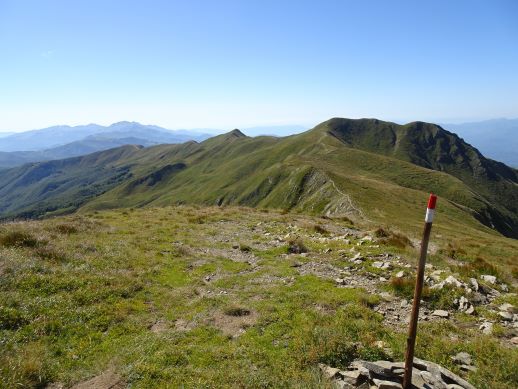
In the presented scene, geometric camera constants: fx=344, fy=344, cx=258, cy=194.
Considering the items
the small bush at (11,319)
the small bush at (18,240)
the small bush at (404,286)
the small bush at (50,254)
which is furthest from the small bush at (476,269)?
the small bush at (18,240)

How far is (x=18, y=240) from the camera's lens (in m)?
18.9

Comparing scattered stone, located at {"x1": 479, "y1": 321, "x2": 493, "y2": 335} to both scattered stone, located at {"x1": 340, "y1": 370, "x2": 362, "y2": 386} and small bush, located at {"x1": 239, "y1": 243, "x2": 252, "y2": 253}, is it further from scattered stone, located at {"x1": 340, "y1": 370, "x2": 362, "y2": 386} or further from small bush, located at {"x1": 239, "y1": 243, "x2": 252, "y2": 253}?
small bush, located at {"x1": 239, "y1": 243, "x2": 252, "y2": 253}

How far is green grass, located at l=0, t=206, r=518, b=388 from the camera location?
30.5 feet

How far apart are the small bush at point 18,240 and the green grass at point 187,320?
91 millimetres

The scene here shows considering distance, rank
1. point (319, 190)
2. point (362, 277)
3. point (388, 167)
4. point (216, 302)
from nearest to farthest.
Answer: point (216, 302) < point (362, 277) < point (319, 190) < point (388, 167)

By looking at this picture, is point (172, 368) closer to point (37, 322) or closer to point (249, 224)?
point (37, 322)

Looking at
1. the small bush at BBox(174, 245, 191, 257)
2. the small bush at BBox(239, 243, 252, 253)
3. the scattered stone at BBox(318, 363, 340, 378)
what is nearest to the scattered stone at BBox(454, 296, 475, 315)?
the scattered stone at BBox(318, 363, 340, 378)

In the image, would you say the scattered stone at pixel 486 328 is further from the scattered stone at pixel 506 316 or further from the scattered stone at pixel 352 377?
the scattered stone at pixel 352 377

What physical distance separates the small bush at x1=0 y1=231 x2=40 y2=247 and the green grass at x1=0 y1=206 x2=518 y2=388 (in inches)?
3.6

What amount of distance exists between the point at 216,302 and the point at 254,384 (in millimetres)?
5478

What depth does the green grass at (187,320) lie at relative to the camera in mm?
9289

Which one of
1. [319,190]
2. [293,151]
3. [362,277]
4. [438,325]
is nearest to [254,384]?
[438,325]

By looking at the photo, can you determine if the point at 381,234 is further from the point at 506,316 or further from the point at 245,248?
the point at 506,316

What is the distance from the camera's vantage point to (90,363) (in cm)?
997
